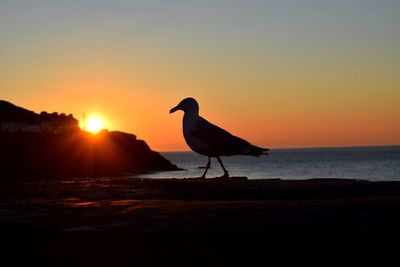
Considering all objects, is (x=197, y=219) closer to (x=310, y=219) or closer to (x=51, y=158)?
(x=310, y=219)

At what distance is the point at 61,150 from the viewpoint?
96.9 m

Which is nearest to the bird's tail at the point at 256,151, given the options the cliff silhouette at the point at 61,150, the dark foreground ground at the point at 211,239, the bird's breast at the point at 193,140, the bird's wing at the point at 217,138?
the bird's wing at the point at 217,138

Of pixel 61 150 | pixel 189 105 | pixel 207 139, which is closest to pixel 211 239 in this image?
pixel 207 139

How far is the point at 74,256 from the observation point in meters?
2.88

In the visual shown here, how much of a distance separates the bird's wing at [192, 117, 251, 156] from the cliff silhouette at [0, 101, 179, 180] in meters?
53.5

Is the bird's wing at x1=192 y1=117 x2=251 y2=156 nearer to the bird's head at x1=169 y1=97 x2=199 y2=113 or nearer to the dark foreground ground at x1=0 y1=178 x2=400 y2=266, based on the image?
the bird's head at x1=169 y1=97 x2=199 y2=113

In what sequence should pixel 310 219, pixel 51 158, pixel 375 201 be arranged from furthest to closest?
pixel 51 158, pixel 375 201, pixel 310 219

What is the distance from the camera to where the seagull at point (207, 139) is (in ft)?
36.5

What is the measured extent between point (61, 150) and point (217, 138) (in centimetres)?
8827

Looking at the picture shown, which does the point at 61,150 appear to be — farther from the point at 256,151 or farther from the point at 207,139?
the point at 207,139

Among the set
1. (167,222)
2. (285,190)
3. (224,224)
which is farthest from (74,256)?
(285,190)

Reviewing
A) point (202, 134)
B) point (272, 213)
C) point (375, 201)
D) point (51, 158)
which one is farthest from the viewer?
point (51, 158)

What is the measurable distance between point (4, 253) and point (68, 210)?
3.46 feet

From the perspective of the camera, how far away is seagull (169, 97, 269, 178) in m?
11.1
